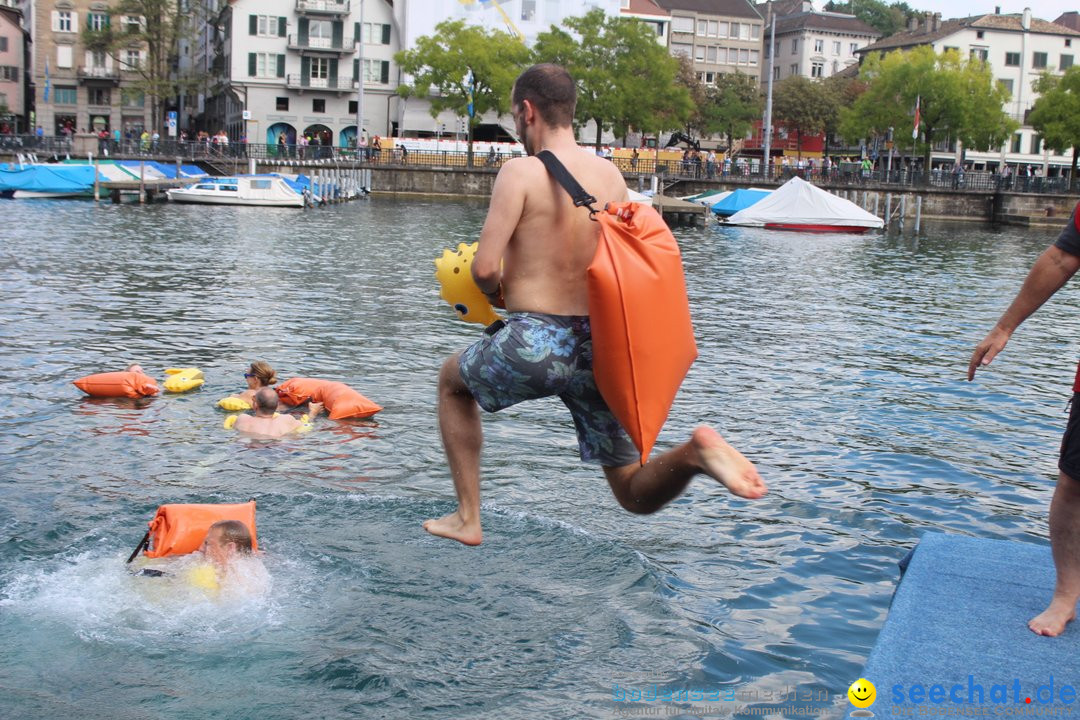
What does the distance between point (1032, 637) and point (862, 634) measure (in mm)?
2118

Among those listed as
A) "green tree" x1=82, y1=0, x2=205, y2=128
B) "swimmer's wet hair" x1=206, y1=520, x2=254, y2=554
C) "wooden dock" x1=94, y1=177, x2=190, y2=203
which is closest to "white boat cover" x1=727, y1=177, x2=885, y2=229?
"wooden dock" x1=94, y1=177, x2=190, y2=203

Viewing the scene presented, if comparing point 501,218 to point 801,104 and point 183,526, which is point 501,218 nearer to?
point 183,526

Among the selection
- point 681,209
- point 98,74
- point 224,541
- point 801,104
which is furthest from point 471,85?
point 224,541

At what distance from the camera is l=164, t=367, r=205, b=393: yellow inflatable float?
13.3 meters

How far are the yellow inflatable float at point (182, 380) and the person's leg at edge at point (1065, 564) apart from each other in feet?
33.6

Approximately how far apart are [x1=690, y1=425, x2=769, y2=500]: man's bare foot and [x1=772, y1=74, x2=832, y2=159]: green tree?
98.7m

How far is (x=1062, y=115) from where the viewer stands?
7700 cm

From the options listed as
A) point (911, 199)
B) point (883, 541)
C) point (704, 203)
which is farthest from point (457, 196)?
point (883, 541)

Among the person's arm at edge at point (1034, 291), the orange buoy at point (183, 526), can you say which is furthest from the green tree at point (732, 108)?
the person's arm at edge at point (1034, 291)

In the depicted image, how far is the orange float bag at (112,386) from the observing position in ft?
42.2

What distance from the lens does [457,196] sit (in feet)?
225

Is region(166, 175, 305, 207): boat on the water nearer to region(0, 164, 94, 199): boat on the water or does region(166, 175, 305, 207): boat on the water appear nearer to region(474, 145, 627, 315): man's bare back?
region(0, 164, 94, 199): boat on the water

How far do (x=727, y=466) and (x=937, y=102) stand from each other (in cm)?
8144

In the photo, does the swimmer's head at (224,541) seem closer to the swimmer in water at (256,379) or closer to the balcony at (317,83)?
the swimmer in water at (256,379)
